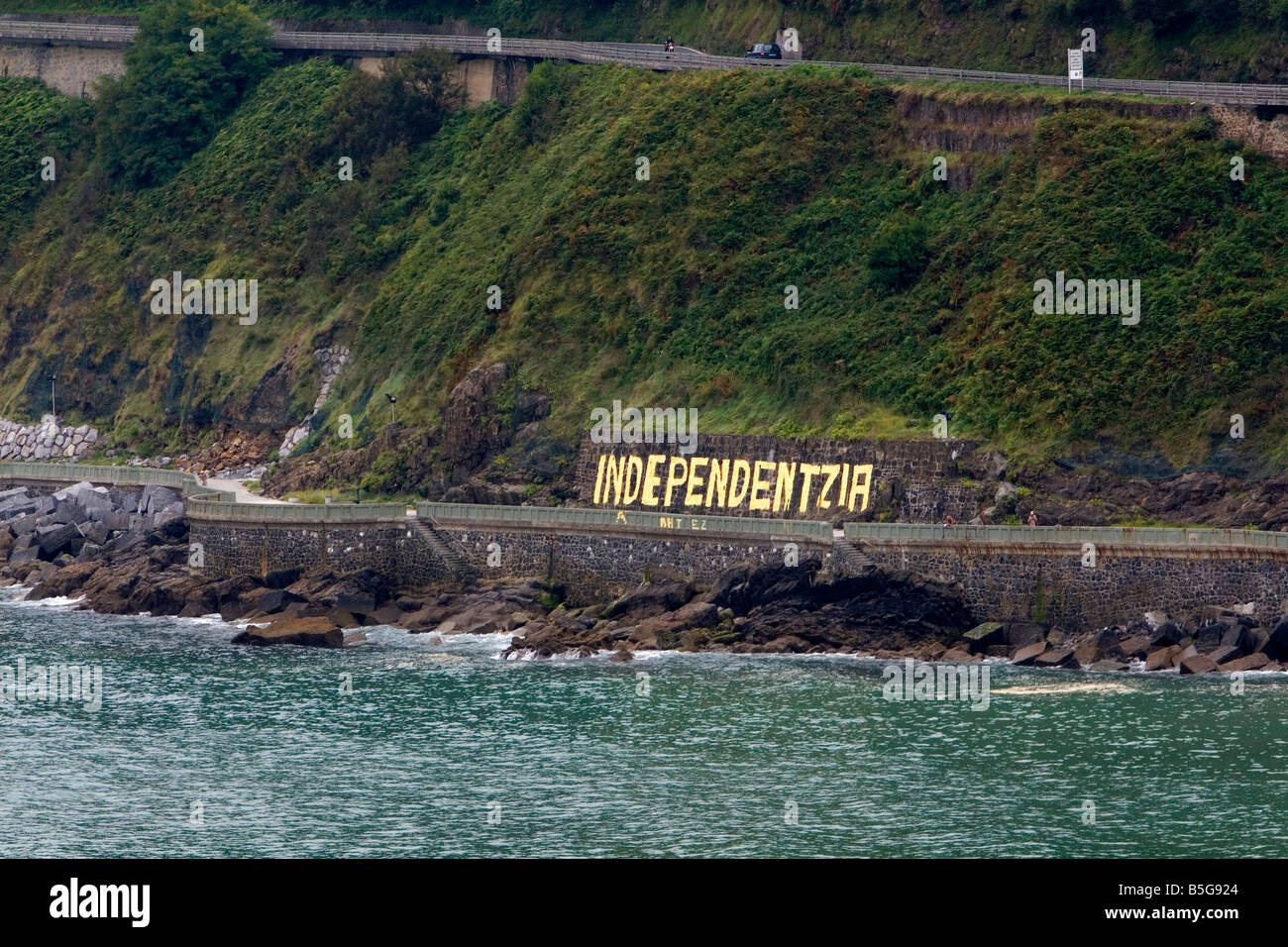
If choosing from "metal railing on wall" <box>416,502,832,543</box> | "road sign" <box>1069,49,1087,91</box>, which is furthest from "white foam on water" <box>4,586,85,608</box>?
"road sign" <box>1069,49,1087,91</box>

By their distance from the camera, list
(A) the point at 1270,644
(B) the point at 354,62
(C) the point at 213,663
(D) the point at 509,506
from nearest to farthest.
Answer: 1. (A) the point at 1270,644
2. (C) the point at 213,663
3. (D) the point at 509,506
4. (B) the point at 354,62

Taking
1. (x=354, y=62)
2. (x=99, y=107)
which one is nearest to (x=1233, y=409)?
(x=354, y=62)

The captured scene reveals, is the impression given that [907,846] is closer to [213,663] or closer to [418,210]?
[213,663]

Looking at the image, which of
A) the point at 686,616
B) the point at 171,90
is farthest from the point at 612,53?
the point at 686,616

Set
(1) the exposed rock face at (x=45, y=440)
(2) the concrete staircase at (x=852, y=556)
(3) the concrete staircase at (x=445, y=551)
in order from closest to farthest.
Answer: (2) the concrete staircase at (x=852, y=556) → (3) the concrete staircase at (x=445, y=551) → (1) the exposed rock face at (x=45, y=440)

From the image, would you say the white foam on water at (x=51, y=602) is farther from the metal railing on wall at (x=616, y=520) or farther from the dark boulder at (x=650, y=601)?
the dark boulder at (x=650, y=601)

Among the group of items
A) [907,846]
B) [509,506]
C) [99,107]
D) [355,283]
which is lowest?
[907,846]

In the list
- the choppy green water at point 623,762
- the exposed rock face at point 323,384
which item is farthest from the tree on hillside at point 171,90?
the choppy green water at point 623,762
